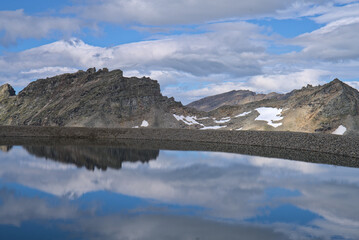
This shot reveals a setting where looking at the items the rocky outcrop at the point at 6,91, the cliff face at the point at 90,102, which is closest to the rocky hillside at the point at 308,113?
the cliff face at the point at 90,102

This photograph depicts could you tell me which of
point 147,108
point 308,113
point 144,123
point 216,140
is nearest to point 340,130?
point 308,113

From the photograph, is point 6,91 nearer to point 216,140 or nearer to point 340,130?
point 216,140

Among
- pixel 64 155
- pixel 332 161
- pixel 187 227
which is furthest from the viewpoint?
pixel 64 155

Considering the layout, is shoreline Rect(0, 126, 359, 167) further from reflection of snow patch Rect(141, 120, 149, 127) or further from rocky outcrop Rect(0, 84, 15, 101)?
rocky outcrop Rect(0, 84, 15, 101)

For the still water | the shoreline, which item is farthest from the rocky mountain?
the still water

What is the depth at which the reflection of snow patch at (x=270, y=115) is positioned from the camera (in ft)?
236

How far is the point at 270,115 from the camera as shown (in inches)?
2953

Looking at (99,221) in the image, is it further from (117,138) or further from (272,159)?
(117,138)

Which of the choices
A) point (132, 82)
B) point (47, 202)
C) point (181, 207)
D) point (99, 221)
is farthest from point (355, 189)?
point (132, 82)

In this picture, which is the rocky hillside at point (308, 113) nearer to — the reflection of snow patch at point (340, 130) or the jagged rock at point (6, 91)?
the reflection of snow patch at point (340, 130)

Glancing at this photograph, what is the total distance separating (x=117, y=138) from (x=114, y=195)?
40.2 meters

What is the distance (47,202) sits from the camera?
51.2ft

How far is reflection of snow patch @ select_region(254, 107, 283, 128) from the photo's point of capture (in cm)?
7191

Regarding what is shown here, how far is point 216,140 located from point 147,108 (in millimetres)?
39640
